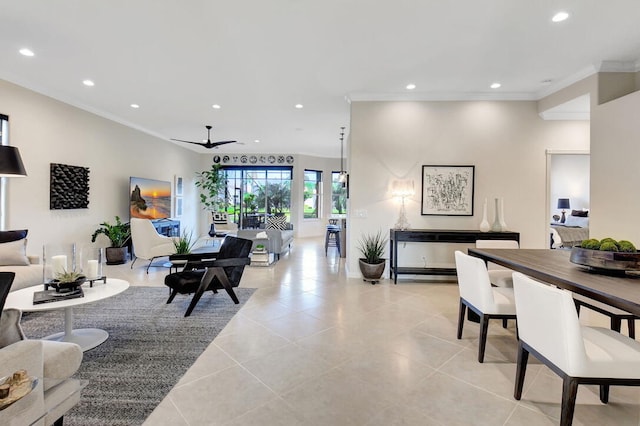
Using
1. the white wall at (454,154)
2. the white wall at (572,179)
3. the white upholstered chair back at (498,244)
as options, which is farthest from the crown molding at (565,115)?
the white wall at (572,179)

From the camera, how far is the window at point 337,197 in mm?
11367

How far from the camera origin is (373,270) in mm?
4832

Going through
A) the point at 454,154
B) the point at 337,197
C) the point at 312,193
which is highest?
the point at 454,154

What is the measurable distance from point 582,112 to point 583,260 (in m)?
3.96

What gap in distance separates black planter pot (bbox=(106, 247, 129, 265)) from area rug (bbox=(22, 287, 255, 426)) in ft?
7.30

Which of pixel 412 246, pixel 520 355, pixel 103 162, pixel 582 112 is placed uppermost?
pixel 582 112

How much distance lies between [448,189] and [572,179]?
6375mm

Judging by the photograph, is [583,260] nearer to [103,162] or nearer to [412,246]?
[412,246]

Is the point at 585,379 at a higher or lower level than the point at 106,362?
higher

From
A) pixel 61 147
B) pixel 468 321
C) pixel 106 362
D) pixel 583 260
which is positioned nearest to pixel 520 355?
pixel 583 260

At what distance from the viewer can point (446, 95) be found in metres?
4.95

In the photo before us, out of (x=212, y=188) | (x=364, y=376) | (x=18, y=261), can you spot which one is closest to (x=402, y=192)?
(x=364, y=376)

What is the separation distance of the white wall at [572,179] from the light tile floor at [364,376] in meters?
6.70

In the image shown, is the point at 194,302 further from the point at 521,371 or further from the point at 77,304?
the point at 521,371
